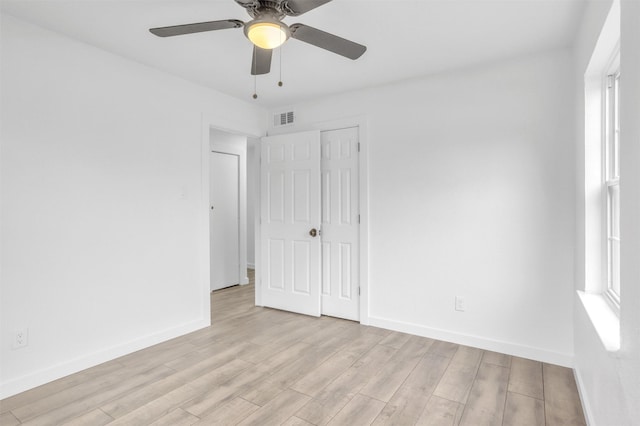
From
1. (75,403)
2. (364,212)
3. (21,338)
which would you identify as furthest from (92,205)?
(364,212)

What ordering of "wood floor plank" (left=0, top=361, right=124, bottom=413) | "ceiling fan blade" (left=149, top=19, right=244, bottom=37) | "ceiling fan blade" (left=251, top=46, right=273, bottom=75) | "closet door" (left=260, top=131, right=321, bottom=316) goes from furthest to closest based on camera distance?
"closet door" (left=260, top=131, right=321, bottom=316) → "wood floor plank" (left=0, top=361, right=124, bottom=413) → "ceiling fan blade" (left=251, top=46, right=273, bottom=75) → "ceiling fan blade" (left=149, top=19, right=244, bottom=37)

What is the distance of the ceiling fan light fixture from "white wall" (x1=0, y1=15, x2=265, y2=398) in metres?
1.68

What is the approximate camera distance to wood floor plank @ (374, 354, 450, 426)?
6.55 ft

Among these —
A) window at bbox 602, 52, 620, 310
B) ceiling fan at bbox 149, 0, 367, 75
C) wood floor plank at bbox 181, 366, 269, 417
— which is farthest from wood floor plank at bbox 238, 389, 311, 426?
ceiling fan at bbox 149, 0, 367, 75

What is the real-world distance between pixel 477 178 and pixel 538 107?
70cm

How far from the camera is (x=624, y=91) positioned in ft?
3.98

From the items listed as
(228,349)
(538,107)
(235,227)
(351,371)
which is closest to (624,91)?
(538,107)

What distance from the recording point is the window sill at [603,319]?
4.85 feet

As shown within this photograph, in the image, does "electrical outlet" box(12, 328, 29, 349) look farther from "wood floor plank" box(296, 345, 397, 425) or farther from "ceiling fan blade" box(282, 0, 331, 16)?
"ceiling fan blade" box(282, 0, 331, 16)

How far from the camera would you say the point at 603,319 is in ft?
5.71

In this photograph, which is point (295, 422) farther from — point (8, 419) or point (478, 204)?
point (478, 204)

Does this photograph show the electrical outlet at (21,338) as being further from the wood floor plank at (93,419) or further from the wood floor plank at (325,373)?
the wood floor plank at (325,373)

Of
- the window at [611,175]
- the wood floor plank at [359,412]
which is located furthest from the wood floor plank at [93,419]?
the window at [611,175]

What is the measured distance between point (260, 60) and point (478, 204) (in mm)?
2131
